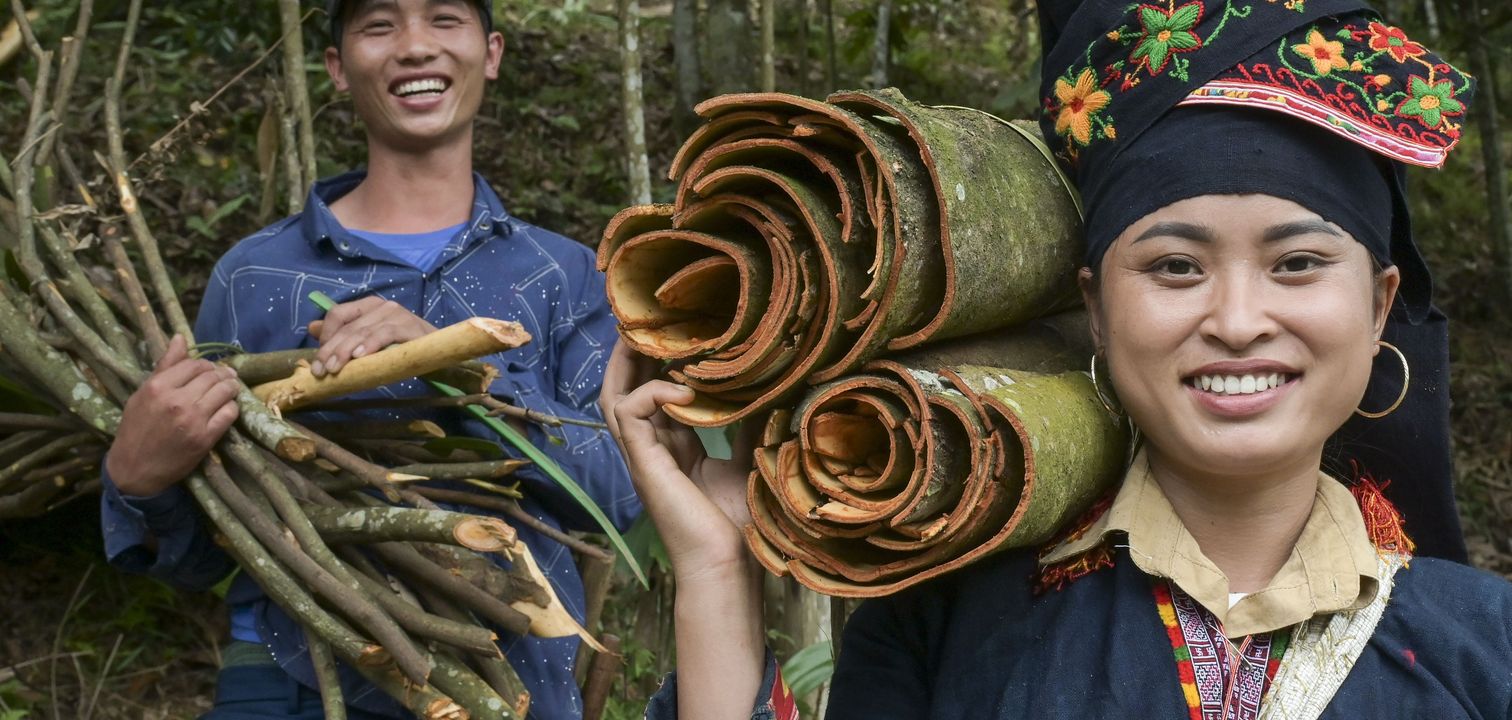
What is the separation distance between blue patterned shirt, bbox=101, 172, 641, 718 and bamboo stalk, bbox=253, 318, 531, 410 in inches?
6.4

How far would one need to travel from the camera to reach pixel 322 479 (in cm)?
243

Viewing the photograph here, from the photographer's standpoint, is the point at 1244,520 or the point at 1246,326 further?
the point at 1244,520

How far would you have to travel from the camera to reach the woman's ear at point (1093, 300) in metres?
1.70

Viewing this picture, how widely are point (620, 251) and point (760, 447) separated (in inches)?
10.9

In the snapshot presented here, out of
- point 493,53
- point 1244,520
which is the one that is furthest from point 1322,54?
point 493,53

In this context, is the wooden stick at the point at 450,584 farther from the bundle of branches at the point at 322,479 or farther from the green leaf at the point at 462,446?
the green leaf at the point at 462,446

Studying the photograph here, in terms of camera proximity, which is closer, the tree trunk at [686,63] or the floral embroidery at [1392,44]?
the floral embroidery at [1392,44]

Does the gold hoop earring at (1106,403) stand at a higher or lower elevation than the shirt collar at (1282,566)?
higher

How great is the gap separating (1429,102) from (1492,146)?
5.11 m

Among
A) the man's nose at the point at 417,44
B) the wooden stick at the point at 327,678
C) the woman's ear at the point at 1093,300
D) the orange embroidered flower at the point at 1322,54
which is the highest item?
the orange embroidered flower at the point at 1322,54

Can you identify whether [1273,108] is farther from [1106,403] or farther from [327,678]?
[327,678]

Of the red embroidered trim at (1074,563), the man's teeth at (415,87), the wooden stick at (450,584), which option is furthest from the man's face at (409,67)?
the red embroidered trim at (1074,563)

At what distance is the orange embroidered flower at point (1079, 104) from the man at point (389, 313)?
1131 millimetres

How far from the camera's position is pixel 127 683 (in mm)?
4074
